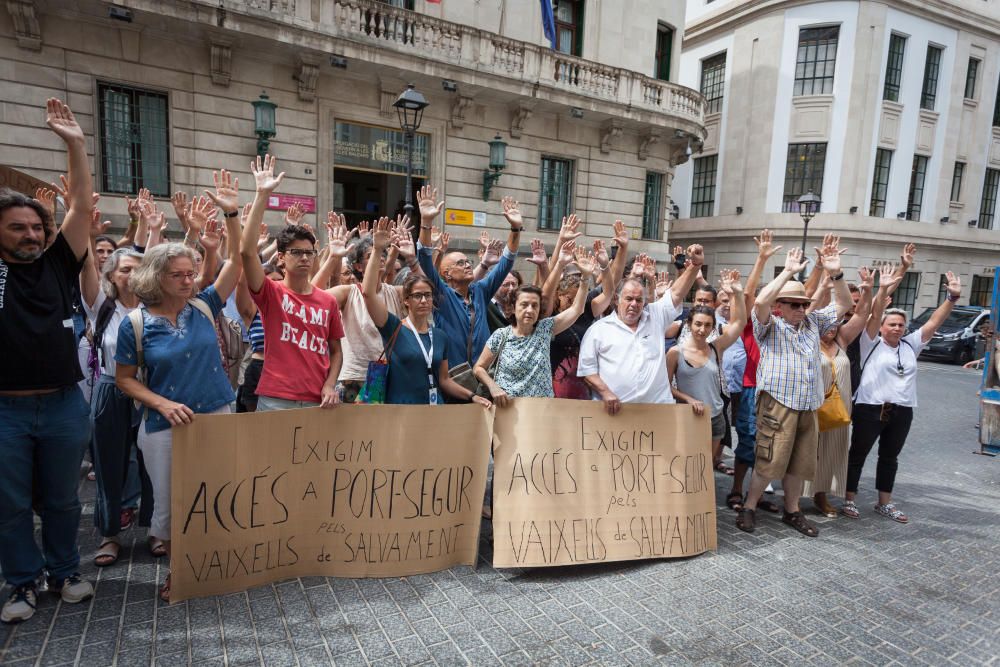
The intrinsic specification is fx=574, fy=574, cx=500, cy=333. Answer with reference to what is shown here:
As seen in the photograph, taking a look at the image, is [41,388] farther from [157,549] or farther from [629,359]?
[629,359]

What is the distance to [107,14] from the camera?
11.0 metres

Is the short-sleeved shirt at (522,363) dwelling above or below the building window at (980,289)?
below

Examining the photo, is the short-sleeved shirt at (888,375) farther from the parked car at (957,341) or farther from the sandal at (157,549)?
the parked car at (957,341)

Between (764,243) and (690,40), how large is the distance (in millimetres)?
28932

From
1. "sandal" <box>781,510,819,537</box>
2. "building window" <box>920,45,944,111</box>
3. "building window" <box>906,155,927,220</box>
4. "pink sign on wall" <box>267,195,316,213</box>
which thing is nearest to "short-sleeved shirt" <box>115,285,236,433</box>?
"sandal" <box>781,510,819,537</box>

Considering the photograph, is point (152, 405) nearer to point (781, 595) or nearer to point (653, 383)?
point (653, 383)

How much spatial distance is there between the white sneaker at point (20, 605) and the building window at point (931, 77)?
3327cm

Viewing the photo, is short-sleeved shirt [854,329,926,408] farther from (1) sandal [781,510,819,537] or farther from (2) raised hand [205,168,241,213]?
(2) raised hand [205,168,241,213]

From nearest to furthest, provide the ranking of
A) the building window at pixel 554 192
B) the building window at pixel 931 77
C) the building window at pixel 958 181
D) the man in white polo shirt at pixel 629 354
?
the man in white polo shirt at pixel 629 354
the building window at pixel 554 192
the building window at pixel 931 77
the building window at pixel 958 181

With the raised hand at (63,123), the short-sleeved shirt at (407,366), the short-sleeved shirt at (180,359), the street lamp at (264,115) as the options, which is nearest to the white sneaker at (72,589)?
the short-sleeved shirt at (180,359)

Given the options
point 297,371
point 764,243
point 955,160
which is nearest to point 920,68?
point 955,160

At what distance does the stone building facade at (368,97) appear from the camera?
1117 cm

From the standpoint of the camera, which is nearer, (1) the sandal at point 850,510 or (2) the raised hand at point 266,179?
(2) the raised hand at point 266,179

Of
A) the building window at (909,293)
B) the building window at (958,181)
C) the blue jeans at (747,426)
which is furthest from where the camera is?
the building window at (958,181)
